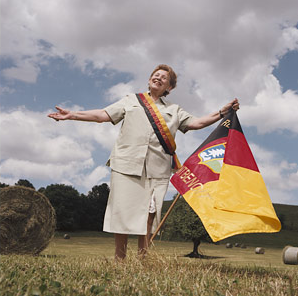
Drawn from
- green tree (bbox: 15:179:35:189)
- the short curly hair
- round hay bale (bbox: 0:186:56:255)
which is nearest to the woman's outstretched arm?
the short curly hair

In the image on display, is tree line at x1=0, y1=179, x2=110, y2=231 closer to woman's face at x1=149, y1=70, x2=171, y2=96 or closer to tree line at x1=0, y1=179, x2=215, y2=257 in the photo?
tree line at x1=0, y1=179, x2=215, y2=257

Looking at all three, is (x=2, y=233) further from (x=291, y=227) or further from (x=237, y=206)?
(x=291, y=227)

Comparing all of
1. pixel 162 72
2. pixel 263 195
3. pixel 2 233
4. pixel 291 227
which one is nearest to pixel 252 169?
pixel 263 195

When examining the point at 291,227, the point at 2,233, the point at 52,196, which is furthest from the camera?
the point at 291,227

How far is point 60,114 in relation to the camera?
397cm

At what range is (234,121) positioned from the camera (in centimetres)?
446

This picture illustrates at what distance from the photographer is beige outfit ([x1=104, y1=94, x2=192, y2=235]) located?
382 centimetres

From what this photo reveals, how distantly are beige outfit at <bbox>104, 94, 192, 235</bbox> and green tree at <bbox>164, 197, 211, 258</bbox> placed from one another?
12894 mm

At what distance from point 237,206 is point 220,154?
0.73 metres

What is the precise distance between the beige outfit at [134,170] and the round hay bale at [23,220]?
785cm

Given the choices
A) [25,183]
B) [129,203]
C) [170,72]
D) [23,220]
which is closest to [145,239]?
[129,203]

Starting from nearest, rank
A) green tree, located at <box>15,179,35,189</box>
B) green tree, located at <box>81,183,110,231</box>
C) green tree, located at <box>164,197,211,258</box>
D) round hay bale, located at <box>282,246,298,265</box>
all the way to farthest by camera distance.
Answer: round hay bale, located at <box>282,246,298,265</box> → green tree, located at <box>164,197,211,258</box> → green tree, located at <box>81,183,110,231</box> → green tree, located at <box>15,179,35,189</box>

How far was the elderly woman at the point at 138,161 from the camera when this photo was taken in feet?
12.6

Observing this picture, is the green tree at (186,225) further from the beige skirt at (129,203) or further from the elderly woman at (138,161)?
the beige skirt at (129,203)
